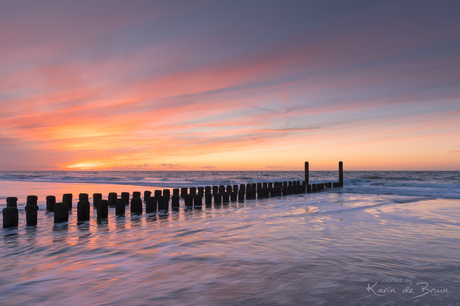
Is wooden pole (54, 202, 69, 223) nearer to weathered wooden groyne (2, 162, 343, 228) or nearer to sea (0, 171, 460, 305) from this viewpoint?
weathered wooden groyne (2, 162, 343, 228)

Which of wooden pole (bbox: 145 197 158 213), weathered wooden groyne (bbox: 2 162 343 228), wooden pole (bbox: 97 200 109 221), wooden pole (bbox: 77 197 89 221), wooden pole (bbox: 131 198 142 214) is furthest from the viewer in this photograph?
wooden pole (bbox: 145 197 158 213)

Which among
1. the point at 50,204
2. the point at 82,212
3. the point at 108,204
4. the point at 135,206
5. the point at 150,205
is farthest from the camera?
the point at 108,204

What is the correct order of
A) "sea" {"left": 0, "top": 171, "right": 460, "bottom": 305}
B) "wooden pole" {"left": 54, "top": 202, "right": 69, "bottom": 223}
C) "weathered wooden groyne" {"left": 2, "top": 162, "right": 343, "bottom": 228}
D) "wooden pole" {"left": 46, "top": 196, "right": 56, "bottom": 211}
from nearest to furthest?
"sea" {"left": 0, "top": 171, "right": 460, "bottom": 305} < "weathered wooden groyne" {"left": 2, "top": 162, "right": 343, "bottom": 228} < "wooden pole" {"left": 54, "top": 202, "right": 69, "bottom": 223} < "wooden pole" {"left": 46, "top": 196, "right": 56, "bottom": 211}

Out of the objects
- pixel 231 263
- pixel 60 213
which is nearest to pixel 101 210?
pixel 60 213

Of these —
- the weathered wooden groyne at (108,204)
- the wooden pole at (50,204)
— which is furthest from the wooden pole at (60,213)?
the wooden pole at (50,204)

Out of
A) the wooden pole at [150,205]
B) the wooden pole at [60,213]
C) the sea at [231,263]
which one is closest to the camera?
the sea at [231,263]

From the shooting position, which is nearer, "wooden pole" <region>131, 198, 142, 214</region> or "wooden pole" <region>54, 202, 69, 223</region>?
"wooden pole" <region>54, 202, 69, 223</region>

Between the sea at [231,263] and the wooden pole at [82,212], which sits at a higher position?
the wooden pole at [82,212]

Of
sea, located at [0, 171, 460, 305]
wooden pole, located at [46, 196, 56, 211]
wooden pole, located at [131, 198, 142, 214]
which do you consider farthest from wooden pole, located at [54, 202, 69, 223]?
wooden pole, located at [46, 196, 56, 211]

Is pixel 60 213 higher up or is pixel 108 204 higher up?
pixel 60 213

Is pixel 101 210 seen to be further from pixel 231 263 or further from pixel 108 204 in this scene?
pixel 231 263

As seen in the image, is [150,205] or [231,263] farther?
[150,205]

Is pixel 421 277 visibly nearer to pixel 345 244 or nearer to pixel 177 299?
pixel 345 244

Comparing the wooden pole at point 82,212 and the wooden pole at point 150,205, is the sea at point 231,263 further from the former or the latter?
the wooden pole at point 150,205
